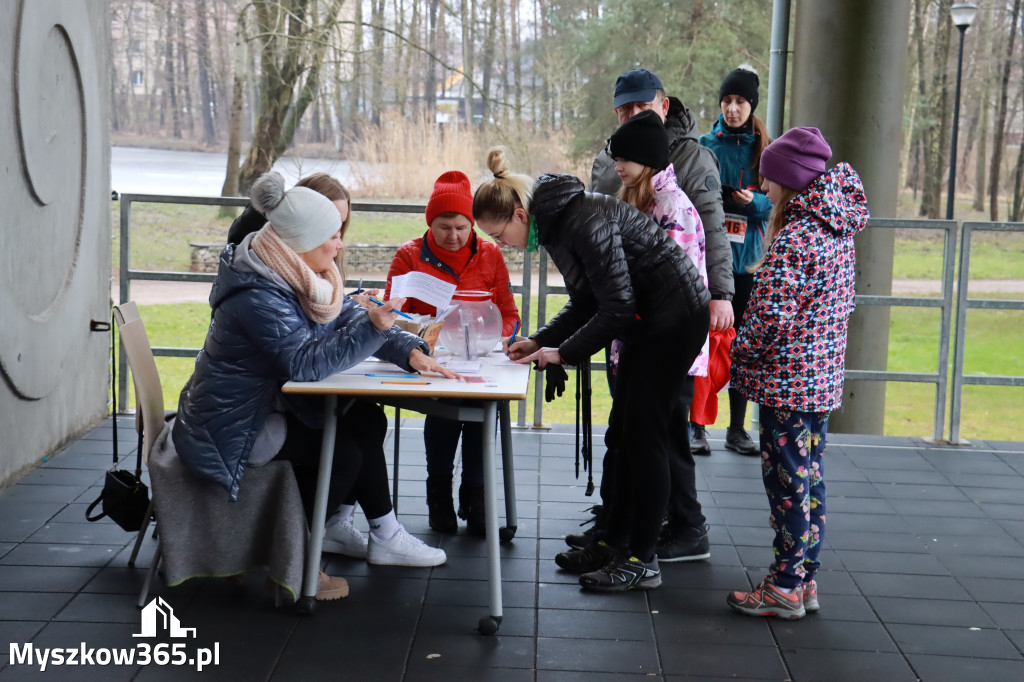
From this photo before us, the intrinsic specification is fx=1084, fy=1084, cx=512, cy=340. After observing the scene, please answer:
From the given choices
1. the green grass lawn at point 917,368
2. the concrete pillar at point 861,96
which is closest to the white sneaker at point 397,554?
the concrete pillar at point 861,96

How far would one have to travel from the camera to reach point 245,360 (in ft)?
9.92

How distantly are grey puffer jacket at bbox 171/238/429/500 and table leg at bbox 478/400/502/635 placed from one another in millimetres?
385

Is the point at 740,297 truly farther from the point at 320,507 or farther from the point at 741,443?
the point at 320,507

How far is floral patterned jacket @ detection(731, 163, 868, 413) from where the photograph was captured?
2965 millimetres

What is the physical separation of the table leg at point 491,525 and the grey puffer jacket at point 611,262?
317mm

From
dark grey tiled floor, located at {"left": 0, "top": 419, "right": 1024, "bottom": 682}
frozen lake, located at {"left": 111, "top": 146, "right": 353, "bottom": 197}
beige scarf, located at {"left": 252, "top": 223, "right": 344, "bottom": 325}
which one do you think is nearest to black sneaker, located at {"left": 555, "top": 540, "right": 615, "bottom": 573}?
dark grey tiled floor, located at {"left": 0, "top": 419, "right": 1024, "bottom": 682}

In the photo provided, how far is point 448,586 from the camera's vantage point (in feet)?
11.1

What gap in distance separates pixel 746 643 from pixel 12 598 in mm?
2121

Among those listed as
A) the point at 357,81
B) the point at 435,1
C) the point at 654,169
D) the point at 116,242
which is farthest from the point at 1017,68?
the point at 654,169

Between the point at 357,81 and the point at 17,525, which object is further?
the point at 357,81

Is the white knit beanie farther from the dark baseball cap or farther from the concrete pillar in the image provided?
the concrete pillar

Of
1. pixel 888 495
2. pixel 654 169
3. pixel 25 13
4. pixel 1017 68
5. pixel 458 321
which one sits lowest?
pixel 888 495

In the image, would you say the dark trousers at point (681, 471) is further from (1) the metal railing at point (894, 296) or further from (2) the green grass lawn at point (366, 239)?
(2) the green grass lawn at point (366, 239)

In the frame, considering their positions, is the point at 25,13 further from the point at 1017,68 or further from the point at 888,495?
the point at 1017,68
